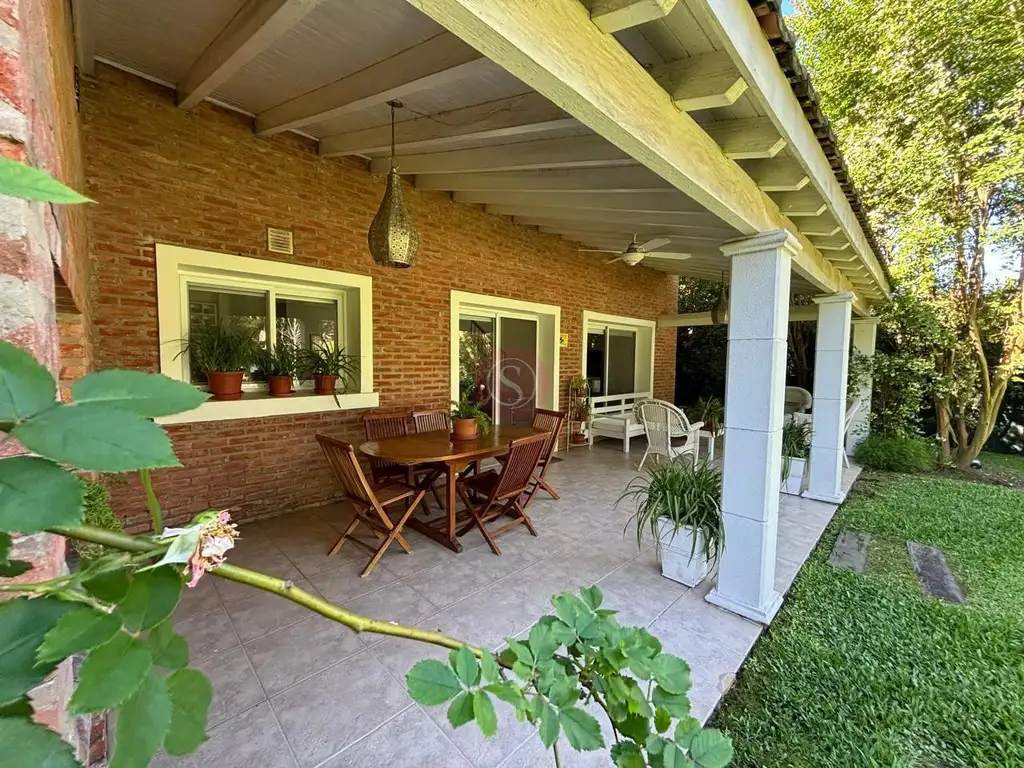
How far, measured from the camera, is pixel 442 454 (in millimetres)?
3162

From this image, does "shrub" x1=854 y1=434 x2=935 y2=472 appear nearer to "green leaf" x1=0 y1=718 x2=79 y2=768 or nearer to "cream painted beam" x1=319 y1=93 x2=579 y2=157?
"cream painted beam" x1=319 y1=93 x2=579 y2=157

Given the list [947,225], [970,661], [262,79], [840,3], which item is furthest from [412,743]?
[840,3]

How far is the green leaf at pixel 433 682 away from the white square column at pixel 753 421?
2427 mm

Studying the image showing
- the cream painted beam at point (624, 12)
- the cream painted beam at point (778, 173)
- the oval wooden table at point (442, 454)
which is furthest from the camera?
the oval wooden table at point (442, 454)

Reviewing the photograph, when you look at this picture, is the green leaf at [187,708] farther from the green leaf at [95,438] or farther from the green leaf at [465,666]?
the green leaf at [465,666]

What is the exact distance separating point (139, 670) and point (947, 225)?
8709 millimetres

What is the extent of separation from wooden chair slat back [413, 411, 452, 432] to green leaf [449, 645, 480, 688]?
11.7 ft

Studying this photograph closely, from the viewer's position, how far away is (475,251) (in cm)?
512

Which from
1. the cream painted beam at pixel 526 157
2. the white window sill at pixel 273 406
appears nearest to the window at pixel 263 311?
the white window sill at pixel 273 406

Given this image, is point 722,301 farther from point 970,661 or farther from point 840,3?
point 840,3

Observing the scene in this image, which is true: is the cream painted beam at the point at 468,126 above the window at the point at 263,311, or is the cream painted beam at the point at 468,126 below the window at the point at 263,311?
above

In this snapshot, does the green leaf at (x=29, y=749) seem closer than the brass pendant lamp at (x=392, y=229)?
Yes

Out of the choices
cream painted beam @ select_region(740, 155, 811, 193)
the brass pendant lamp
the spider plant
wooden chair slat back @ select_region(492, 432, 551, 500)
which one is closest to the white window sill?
the brass pendant lamp

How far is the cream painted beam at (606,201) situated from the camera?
3011 millimetres
